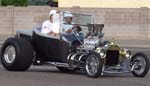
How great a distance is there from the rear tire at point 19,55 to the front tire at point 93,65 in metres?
1.84

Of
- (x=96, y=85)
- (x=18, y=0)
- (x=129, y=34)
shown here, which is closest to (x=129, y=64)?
(x=96, y=85)

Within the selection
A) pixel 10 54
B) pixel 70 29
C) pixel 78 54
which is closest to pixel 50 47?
pixel 70 29

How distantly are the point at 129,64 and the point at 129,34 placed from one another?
2708 centimetres

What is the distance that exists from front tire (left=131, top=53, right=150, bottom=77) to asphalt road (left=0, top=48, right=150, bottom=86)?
6.3 inches

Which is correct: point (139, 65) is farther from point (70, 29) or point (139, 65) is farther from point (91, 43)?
point (70, 29)

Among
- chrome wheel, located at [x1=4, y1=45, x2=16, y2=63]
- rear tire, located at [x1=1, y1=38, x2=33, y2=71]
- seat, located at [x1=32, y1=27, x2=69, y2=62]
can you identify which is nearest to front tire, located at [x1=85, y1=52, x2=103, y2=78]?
seat, located at [x1=32, y1=27, x2=69, y2=62]

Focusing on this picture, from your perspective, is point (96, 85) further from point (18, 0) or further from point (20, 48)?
point (18, 0)

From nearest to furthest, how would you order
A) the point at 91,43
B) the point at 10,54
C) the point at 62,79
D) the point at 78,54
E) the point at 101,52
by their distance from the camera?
the point at 62,79 < the point at 101,52 < the point at 91,43 < the point at 78,54 < the point at 10,54

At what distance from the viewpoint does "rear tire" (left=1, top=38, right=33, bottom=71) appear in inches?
618

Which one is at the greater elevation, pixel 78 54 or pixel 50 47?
pixel 50 47

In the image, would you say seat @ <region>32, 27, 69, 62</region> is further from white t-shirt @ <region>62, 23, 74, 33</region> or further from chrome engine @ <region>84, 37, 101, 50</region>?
chrome engine @ <region>84, 37, 101, 50</region>

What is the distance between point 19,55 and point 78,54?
156 cm

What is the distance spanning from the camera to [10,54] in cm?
1614

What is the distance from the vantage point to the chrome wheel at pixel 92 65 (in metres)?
14.4
